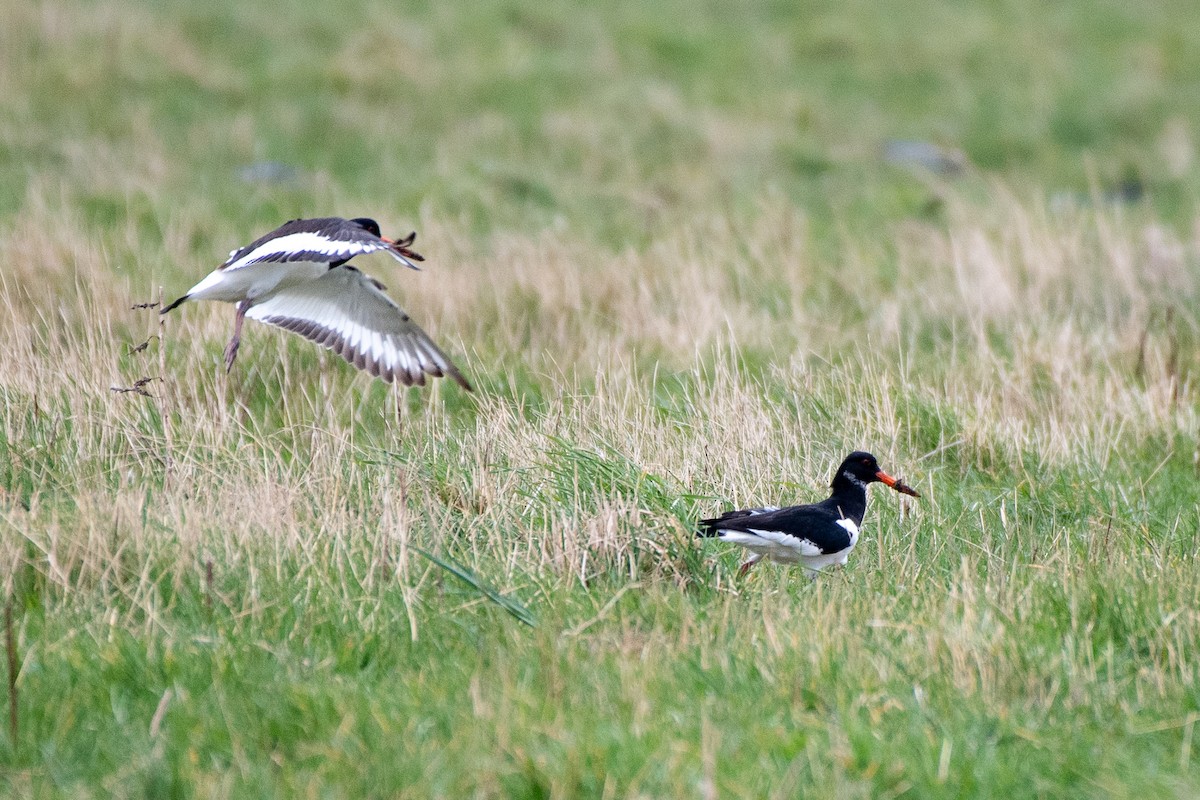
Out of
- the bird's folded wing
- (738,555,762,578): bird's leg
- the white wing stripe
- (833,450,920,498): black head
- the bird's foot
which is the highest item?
the bird's folded wing

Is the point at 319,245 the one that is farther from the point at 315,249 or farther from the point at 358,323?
the point at 358,323

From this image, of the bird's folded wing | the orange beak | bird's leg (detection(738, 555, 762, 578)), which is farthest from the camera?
the bird's folded wing

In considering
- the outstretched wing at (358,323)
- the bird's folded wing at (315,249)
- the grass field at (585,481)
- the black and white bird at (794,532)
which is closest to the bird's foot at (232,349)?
the grass field at (585,481)

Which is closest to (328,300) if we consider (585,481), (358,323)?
(358,323)

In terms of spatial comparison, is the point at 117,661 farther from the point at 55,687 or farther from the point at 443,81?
the point at 443,81

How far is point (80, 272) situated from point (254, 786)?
598 cm

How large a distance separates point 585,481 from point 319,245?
1.84 metres

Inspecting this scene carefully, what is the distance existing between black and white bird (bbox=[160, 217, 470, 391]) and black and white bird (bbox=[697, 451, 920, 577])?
1770 millimetres

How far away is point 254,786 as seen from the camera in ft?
12.5

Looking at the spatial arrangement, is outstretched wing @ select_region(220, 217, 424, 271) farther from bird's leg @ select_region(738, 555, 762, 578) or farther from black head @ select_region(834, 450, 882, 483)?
black head @ select_region(834, 450, 882, 483)

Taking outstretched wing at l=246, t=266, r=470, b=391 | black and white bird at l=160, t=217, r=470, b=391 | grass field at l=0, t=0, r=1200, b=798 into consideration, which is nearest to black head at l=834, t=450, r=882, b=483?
grass field at l=0, t=0, r=1200, b=798

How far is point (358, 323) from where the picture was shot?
24.4 feet

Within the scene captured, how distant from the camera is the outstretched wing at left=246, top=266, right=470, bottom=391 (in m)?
7.14

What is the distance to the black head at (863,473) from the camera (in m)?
6.20
